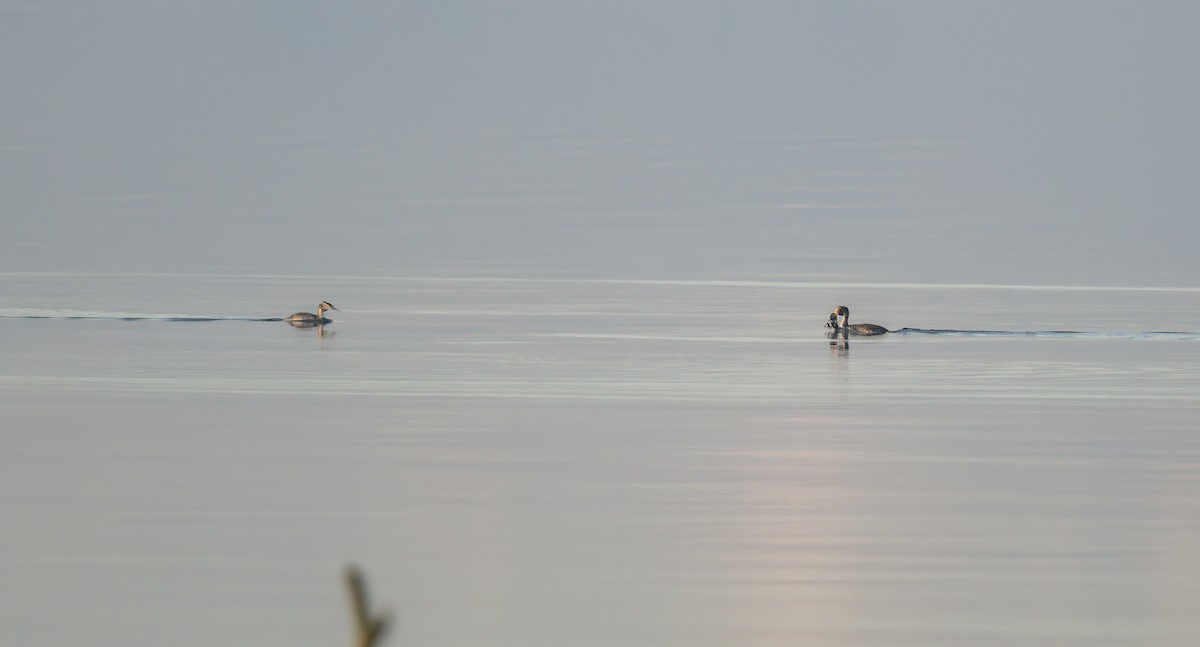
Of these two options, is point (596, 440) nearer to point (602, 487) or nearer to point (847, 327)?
point (602, 487)

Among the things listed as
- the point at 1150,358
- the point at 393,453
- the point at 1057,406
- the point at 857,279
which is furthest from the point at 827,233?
the point at 393,453

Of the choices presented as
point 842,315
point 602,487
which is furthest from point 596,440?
point 842,315

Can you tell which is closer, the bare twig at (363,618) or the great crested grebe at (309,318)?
the bare twig at (363,618)

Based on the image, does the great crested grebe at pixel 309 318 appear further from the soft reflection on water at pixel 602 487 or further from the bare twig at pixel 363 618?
the bare twig at pixel 363 618

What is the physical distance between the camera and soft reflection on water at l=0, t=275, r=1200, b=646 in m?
9.47

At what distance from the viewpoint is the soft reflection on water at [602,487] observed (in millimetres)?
9469

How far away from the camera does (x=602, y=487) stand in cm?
1243

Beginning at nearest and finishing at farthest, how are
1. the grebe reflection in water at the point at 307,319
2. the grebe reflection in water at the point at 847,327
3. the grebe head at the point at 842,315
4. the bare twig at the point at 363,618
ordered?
the bare twig at the point at 363,618 < the grebe head at the point at 842,315 < the grebe reflection in water at the point at 847,327 < the grebe reflection in water at the point at 307,319

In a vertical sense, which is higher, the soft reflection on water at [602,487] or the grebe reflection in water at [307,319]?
the grebe reflection in water at [307,319]

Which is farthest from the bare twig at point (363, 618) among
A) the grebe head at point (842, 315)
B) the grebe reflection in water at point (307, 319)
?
the grebe reflection in water at point (307, 319)

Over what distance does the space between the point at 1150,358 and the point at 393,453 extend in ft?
30.5

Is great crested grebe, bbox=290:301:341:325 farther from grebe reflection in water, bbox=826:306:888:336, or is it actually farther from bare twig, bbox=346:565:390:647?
bare twig, bbox=346:565:390:647

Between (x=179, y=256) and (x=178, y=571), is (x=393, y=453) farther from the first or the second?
(x=179, y=256)

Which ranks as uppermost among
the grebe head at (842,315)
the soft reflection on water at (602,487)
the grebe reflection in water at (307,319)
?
the grebe head at (842,315)
